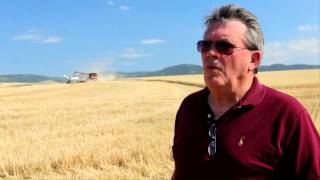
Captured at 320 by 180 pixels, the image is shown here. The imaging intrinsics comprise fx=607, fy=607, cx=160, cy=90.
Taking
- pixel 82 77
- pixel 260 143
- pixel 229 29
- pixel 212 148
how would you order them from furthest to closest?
pixel 82 77, pixel 229 29, pixel 212 148, pixel 260 143

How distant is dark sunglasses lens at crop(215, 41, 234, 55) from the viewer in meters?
3.57

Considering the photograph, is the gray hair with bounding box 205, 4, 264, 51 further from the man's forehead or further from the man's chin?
the man's chin

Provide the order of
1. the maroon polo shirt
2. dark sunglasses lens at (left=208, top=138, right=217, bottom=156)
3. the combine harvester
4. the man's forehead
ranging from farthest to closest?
1. the combine harvester
2. the man's forehead
3. dark sunglasses lens at (left=208, top=138, right=217, bottom=156)
4. the maroon polo shirt

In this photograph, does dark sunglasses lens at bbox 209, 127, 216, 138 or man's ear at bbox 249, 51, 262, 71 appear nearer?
dark sunglasses lens at bbox 209, 127, 216, 138

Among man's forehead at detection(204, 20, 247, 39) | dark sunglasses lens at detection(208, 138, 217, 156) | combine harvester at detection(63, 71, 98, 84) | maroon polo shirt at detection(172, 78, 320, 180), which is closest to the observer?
maroon polo shirt at detection(172, 78, 320, 180)

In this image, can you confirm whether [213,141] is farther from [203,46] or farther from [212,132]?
[203,46]

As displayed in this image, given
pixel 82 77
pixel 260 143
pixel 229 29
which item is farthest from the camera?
pixel 82 77

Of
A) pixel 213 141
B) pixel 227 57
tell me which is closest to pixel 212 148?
pixel 213 141

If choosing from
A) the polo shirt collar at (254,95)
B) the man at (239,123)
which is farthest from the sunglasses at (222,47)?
the polo shirt collar at (254,95)

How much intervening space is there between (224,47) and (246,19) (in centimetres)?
22

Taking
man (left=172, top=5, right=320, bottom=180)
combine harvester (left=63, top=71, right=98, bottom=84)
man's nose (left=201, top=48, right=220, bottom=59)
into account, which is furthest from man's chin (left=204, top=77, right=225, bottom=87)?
combine harvester (left=63, top=71, right=98, bottom=84)

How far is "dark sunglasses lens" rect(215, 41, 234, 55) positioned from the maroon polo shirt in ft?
0.91

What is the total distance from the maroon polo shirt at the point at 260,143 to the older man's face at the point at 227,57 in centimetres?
15

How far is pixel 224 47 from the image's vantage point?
3.58 m
